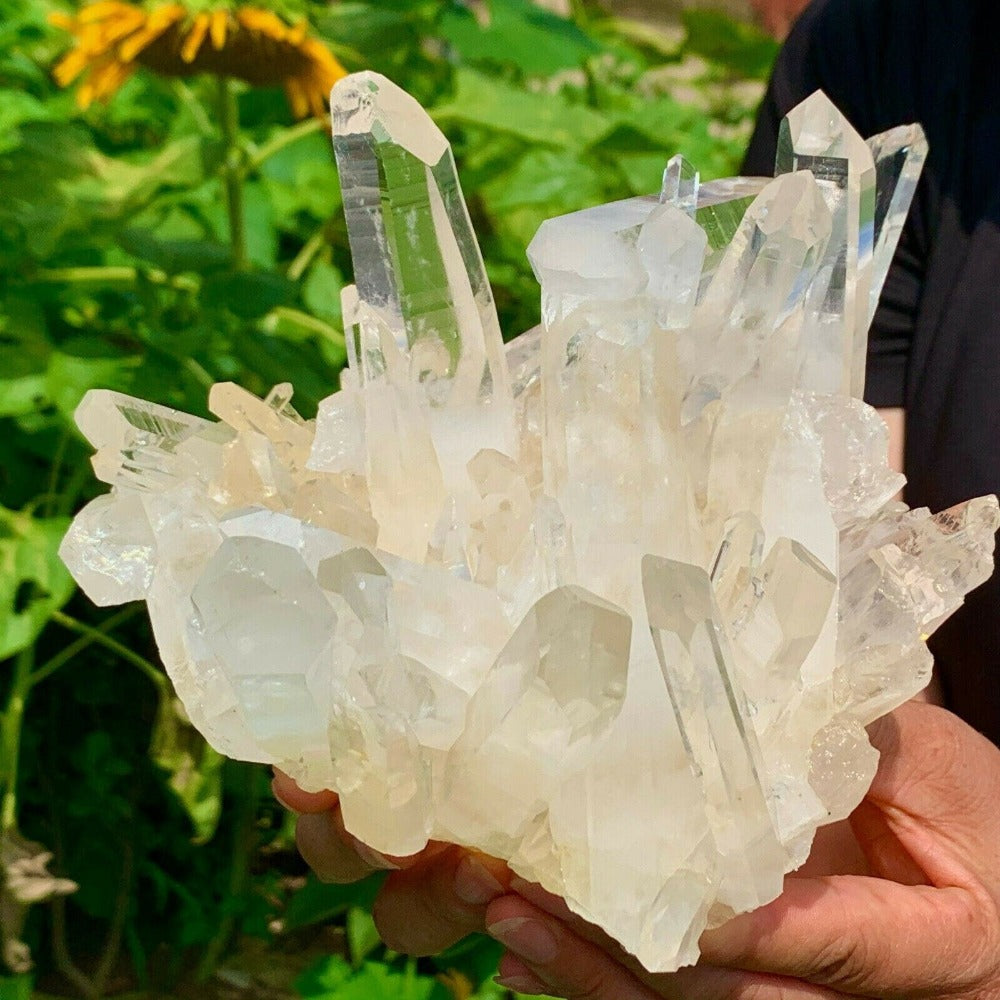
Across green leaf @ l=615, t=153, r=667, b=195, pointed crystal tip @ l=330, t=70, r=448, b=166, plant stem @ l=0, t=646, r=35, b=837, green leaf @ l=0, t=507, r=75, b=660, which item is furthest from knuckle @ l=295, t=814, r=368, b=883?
Answer: green leaf @ l=615, t=153, r=667, b=195

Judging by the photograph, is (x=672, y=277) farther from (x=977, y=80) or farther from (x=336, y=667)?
(x=977, y=80)

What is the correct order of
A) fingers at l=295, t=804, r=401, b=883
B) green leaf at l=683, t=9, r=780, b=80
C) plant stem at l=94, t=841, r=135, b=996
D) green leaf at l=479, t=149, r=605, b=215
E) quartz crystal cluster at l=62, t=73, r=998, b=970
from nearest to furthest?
quartz crystal cluster at l=62, t=73, r=998, b=970 → fingers at l=295, t=804, r=401, b=883 → green leaf at l=479, t=149, r=605, b=215 → plant stem at l=94, t=841, r=135, b=996 → green leaf at l=683, t=9, r=780, b=80

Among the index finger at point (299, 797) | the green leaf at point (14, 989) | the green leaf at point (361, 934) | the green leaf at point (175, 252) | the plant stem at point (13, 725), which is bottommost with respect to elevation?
the green leaf at point (14, 989)

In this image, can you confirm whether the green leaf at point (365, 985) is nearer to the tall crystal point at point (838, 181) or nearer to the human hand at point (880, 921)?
the human hand at point (880, 921)

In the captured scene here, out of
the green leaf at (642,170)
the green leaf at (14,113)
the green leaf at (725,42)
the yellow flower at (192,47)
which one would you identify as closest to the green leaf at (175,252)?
the yellow flower at (192,47)

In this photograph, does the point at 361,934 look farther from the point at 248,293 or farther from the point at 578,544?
the point at 578,544

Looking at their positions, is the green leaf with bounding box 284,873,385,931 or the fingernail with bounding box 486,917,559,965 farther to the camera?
the green leaf with bounding box 284,873,385,931

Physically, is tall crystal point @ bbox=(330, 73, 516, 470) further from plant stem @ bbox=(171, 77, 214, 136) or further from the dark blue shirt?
plant stem @ bbox=(171, 77, 214, 136)

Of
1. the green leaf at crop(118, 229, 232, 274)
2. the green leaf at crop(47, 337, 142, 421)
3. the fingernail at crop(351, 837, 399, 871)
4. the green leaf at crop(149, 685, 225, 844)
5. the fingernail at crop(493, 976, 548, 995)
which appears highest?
the green leaf at crop(118, 229, 232, 274)
